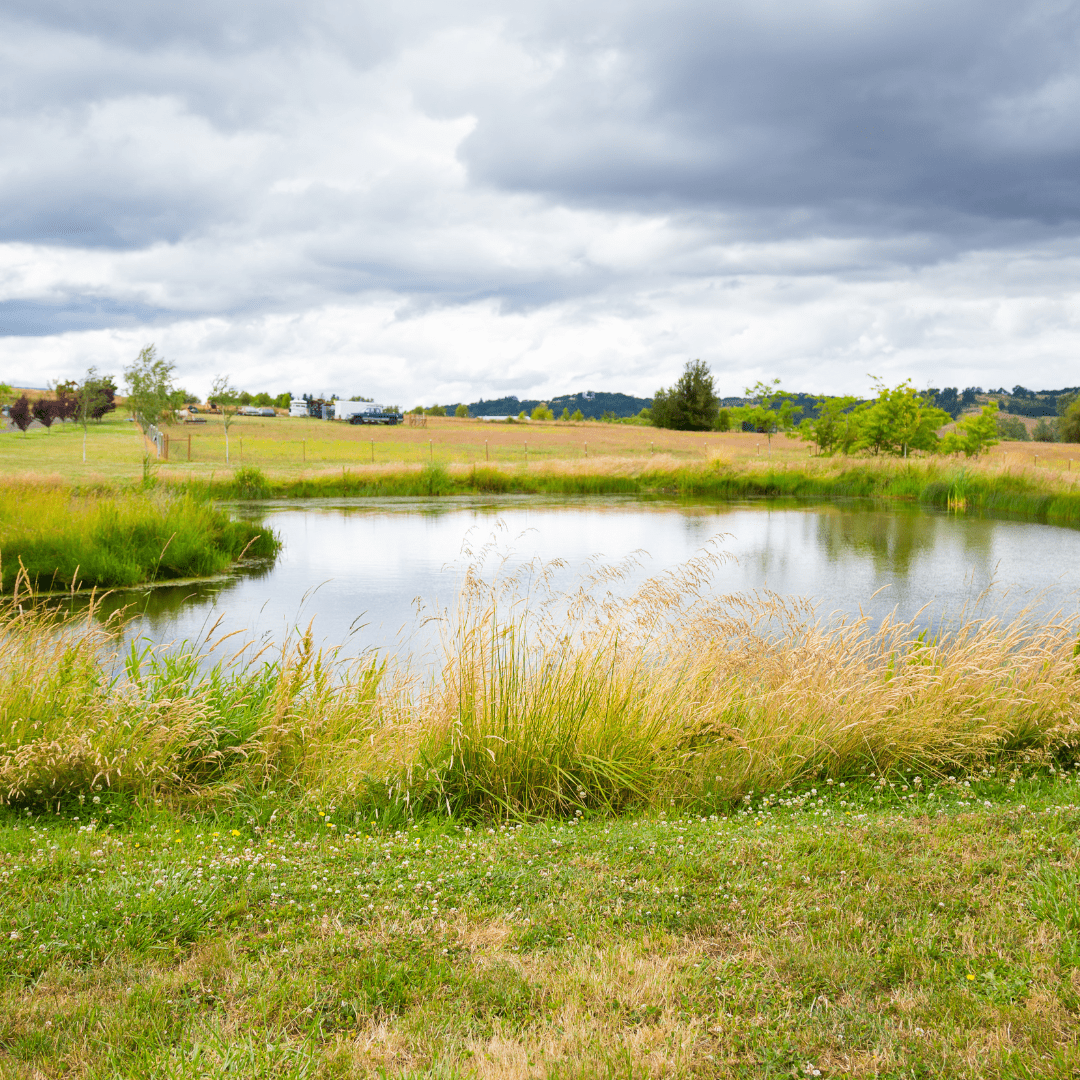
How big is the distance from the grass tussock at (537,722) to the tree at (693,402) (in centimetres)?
7588

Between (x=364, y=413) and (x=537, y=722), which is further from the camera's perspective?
(x=364, y=413)

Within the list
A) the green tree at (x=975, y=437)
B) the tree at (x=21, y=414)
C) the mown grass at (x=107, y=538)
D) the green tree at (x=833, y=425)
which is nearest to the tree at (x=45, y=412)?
the tree at (x=21, y=414)

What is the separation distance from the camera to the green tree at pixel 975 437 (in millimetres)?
40375

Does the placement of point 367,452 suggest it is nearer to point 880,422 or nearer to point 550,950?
point 880,422

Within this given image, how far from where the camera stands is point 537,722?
18.9 feet

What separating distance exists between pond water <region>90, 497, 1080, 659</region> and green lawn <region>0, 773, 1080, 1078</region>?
13.0 feet

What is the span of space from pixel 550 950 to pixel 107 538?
1388cm

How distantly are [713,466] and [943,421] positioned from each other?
37.1 feet

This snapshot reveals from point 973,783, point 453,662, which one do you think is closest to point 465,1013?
point 453,662

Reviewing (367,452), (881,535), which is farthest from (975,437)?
(367,452)

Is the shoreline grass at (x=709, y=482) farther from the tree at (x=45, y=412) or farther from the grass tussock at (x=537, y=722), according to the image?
the tree at (x=45, y=412)

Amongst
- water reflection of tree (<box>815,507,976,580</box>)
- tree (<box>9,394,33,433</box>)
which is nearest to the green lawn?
water reflection of tree (<box>815,507,976,580</box>)

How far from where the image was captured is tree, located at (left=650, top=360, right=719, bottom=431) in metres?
81.6

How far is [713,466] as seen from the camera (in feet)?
120
